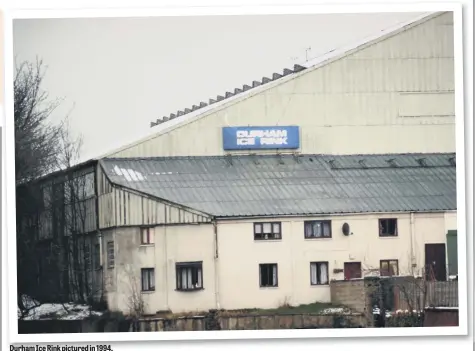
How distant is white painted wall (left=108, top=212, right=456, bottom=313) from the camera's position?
790 inches

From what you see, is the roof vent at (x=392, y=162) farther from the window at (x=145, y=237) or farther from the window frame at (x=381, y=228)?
the window at (x=145, y=237)

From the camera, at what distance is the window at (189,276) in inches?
790

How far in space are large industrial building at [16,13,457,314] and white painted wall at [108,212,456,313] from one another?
0.01m

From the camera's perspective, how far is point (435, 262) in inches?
797

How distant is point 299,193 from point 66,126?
8.22ft

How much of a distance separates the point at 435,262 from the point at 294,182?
1.67m

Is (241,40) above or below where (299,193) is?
above

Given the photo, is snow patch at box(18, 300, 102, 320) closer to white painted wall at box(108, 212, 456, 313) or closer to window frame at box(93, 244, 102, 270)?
white painted wall at box(108, 212, 456, 313)

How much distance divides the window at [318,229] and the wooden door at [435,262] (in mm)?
1031

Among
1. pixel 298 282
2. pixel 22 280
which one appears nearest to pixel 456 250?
pixel 298 282

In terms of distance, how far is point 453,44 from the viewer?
65.7 ft

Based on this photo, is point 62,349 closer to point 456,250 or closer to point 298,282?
point 298,282

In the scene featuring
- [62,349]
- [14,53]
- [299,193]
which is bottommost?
[62,349]

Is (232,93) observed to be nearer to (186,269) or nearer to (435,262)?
(186,269)
